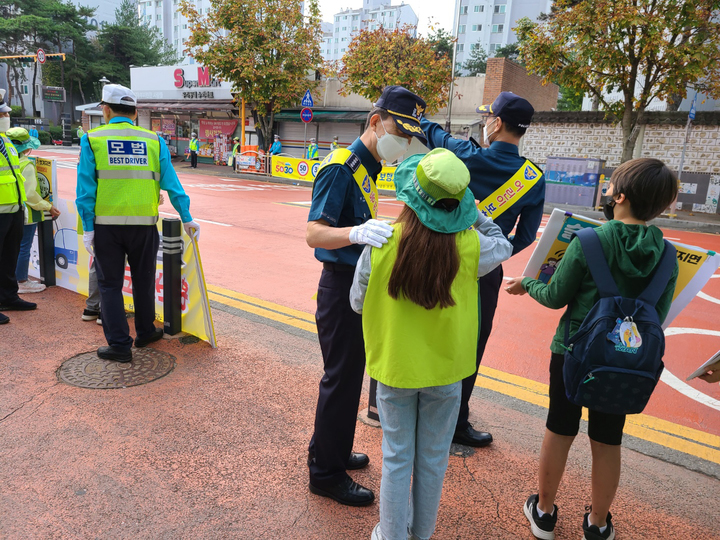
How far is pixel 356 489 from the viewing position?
270 cm

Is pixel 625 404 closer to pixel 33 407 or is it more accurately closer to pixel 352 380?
pixel 352 380

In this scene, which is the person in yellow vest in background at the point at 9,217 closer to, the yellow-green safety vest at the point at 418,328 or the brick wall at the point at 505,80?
the yellow-green safety vest at the point at 418,328

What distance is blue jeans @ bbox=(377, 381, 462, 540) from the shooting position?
84.0 inches

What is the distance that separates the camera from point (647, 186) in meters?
2.11

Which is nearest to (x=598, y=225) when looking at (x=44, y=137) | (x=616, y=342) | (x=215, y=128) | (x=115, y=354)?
(x=616, y=342)

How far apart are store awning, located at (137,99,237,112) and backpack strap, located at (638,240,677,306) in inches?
1186

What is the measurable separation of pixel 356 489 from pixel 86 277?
4.15m

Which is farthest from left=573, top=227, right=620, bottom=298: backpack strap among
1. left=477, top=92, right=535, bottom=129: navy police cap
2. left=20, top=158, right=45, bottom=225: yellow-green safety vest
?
left=20, top=158, right=45, bottom=225: yellow-green safety vest

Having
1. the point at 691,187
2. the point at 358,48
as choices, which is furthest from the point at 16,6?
the point at 691,187

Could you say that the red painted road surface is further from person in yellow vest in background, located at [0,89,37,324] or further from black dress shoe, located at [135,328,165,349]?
person in yellow vest in background, located at [0,89,37,324]

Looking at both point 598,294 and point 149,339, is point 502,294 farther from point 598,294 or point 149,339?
point 598,294

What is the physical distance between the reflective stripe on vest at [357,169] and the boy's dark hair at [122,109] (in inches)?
89.8

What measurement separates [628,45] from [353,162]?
15.0m

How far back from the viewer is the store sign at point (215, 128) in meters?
31.6
